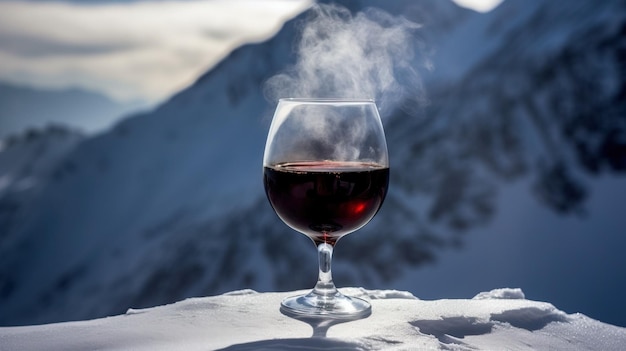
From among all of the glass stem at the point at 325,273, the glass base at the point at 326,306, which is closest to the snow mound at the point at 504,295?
the glass base at the point at 326,306

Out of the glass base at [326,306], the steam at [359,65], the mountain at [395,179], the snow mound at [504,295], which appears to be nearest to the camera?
the glass base at [326,306]

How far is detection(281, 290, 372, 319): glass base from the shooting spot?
2580 millimetres

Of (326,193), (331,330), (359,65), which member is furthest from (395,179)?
(331,330)

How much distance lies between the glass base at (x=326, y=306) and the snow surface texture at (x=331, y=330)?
0.05 m

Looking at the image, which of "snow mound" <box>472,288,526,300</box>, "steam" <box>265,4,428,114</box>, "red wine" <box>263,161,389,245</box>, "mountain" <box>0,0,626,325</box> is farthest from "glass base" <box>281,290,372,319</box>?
"steam" <box>265,4,428,114</box>

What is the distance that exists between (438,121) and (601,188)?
51.7ft

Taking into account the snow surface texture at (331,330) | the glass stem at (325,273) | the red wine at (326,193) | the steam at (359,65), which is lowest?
the snow surface texture at (331,330)

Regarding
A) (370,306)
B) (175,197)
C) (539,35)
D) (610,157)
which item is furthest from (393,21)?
(370,306)

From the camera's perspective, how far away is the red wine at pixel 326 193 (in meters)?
2.65

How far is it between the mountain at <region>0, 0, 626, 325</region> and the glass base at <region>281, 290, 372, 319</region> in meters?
34.6

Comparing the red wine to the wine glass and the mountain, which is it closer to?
the wine glass

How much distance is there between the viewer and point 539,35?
2285 inches

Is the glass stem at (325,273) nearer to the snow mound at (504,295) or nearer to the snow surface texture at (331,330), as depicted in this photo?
the snow surface texture at (331,330)

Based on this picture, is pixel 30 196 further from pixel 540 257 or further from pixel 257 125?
pixel 540 257
